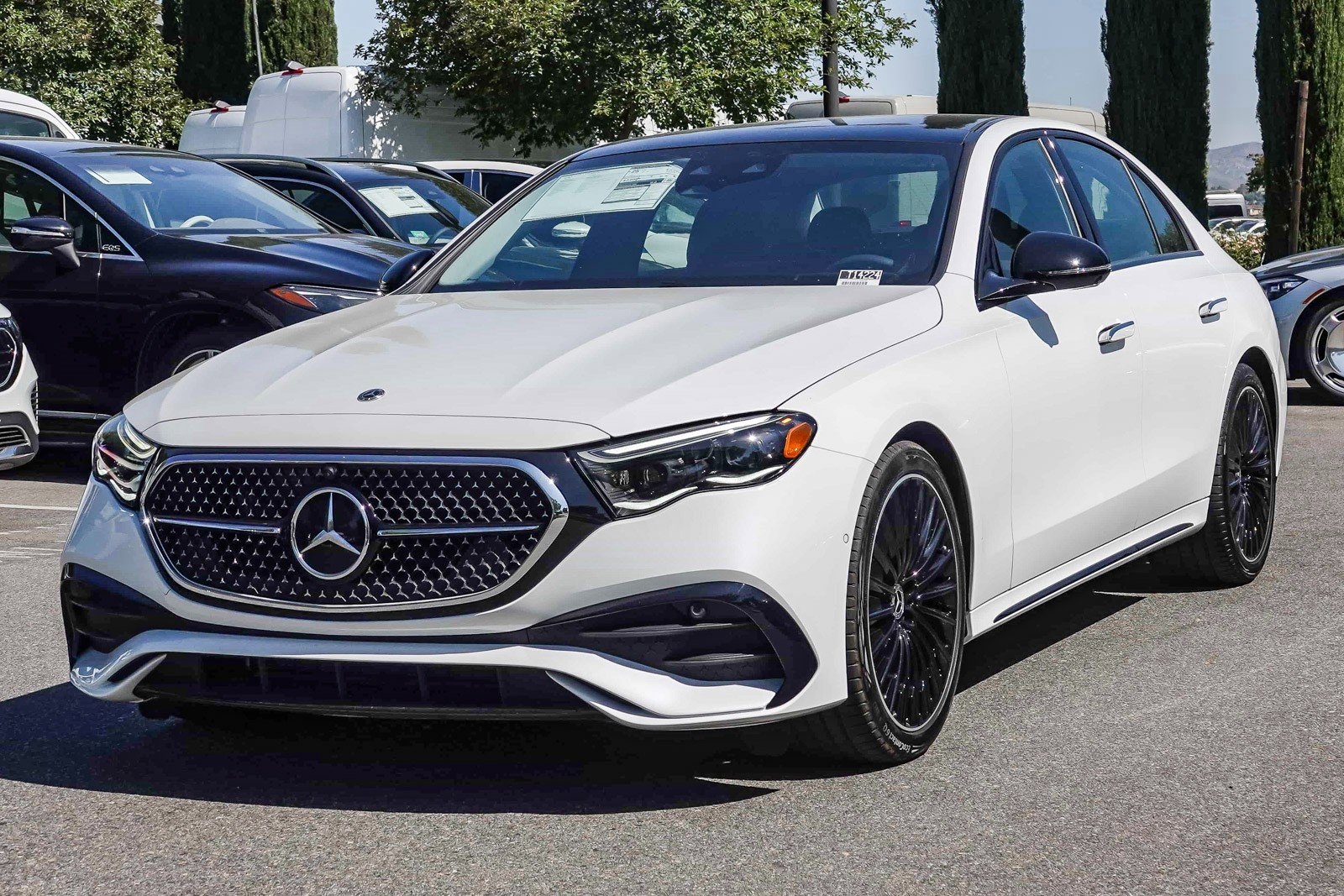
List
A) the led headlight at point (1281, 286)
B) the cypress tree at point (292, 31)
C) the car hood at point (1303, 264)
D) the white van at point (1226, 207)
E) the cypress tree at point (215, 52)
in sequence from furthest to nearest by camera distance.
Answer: the white van at point (1226, 207), the cypress tree at point (215, 52), the cypress tree at point (292, 31), the car hood at point (1303, 264), the led headlight at point (1281, 286)

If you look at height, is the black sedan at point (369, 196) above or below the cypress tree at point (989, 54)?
below

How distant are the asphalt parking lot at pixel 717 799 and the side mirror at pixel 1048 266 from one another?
3.53ft

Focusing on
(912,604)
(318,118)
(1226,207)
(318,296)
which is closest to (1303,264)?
(318,296)

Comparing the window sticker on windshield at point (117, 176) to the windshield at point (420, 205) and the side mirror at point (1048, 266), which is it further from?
the side mirror at point (1048, 266)

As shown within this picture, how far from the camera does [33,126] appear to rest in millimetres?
16844

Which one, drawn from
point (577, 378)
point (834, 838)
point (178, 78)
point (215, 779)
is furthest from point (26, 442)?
point (178, 78)

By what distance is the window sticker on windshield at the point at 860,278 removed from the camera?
4.89 metres

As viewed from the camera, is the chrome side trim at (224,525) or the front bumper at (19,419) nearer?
the chrome side trim at (224,525)

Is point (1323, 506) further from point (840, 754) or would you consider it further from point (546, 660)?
point (546, 660)

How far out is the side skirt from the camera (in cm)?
479

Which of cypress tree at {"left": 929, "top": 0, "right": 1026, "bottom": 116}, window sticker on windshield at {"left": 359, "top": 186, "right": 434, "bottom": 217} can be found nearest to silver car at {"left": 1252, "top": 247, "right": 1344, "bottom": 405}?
window sticker on windshield at {"left": 359, "top": 186, "right": 434, "bottom": 217}

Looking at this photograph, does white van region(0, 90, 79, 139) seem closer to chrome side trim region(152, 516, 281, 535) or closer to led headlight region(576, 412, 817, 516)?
chrome side trim region(152, 516, 281, 535)

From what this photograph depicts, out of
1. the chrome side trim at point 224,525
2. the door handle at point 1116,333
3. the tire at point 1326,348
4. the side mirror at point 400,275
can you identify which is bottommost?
the tire at point 1326,348

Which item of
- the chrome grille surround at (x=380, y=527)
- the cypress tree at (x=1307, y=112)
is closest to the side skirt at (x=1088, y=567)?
the chrome grille surround at (x=380, y=527)
